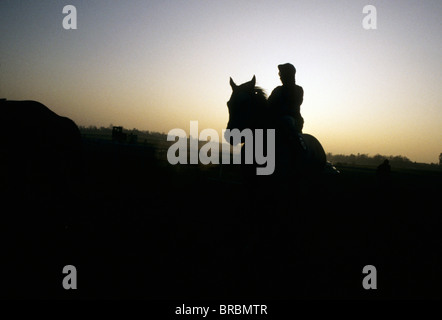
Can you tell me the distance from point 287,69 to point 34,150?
462 centimetres

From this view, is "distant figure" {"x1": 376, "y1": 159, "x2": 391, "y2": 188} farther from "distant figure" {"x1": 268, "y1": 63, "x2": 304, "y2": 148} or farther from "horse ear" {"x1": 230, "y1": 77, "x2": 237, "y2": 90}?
"horse ear" {"x1": 230, "y1": 77, "x2": 237, "y2": 90}

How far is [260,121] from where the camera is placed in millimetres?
5129

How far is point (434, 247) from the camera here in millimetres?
6492

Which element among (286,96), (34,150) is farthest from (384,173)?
(34,150)

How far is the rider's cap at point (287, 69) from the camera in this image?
5516 millimetres

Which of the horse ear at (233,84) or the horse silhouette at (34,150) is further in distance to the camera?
the horse ear at (233,84)

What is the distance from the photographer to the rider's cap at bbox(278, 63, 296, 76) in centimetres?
552

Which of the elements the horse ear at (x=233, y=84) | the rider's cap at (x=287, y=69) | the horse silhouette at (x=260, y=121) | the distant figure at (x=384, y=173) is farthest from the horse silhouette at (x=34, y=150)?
the distant figure at (x=384, y=173)

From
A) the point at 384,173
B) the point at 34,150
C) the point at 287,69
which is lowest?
the point at 384,173

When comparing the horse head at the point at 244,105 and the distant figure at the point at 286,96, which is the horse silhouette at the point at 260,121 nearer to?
the horse head at the point at 244,105

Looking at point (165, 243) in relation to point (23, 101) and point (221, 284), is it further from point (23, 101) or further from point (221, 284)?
point (23, 101)

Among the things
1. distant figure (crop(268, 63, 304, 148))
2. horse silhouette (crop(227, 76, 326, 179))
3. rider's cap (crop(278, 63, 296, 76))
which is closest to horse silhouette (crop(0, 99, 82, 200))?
horse silhouette (crop(227, 76, 326, 179))

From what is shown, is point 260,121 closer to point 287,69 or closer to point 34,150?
point 287,69

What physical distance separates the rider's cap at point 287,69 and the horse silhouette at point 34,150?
160 inches
